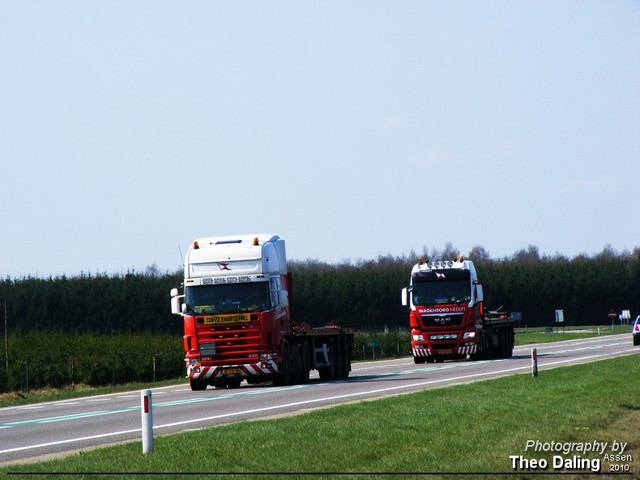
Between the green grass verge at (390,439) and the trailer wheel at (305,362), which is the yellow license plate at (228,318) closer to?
the trailer wheel at (305,362)

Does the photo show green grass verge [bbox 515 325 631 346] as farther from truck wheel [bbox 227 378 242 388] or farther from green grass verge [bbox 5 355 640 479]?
green grass verge [bbox 5 355 640 479]

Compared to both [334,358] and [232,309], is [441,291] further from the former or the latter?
[232,309]

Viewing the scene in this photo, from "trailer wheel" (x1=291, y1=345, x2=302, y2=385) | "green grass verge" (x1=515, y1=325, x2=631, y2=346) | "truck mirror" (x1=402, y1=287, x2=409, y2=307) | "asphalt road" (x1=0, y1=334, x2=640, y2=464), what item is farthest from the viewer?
"green grass verge" (x1=515, y1=325, x2=631, y2=346)

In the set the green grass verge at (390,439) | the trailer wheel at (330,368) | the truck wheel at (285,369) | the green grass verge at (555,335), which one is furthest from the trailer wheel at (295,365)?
the green grass verge at (555,335)

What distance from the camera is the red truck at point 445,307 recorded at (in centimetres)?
4347

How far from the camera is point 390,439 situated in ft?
51.9

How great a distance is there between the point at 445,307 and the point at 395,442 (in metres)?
28.3

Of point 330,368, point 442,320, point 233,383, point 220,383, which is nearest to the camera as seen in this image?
point 233,383

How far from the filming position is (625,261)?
12519 cm

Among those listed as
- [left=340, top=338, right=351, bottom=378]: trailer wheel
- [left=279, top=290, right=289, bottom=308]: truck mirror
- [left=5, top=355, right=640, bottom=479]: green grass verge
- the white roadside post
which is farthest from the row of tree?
the white roadside post

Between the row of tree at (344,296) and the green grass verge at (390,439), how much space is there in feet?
243

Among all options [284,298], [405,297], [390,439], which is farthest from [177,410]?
[405,297]

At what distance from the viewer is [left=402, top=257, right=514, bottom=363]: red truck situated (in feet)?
143

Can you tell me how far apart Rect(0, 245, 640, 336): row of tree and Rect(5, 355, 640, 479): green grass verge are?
74.1 meters
